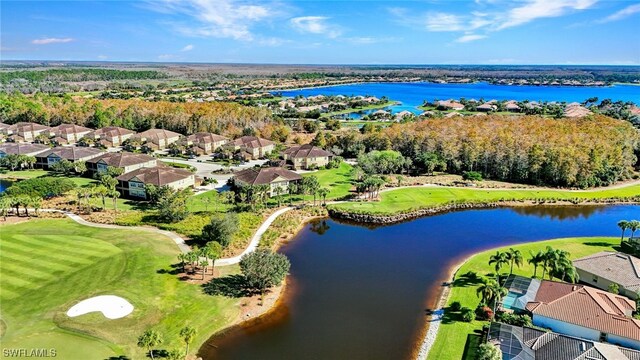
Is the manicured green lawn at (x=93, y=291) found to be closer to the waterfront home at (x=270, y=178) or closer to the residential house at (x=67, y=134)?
the waterfront home at (x=270, y=178)

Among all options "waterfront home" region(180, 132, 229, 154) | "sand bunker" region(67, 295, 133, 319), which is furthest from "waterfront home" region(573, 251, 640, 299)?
"waterfront home" region(180, 132, 229, 154)

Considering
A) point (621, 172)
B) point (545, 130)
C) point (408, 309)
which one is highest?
point (545, 130)

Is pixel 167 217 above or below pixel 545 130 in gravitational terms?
below

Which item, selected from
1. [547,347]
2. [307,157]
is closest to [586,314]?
[547,347]

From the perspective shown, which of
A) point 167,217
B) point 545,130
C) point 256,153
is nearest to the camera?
point 167,217

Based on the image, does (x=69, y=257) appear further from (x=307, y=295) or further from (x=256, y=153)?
(x=256, y=153)

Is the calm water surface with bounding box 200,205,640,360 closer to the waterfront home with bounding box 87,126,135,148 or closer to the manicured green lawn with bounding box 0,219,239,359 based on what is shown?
the manicured green lawn with bounding box 0,219,239,359

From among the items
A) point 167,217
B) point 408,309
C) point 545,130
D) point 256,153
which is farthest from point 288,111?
point 408,309

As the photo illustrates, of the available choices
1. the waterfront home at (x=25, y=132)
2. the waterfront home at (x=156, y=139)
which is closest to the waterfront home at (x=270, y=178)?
the waterfront home at (x=156, y=139)
